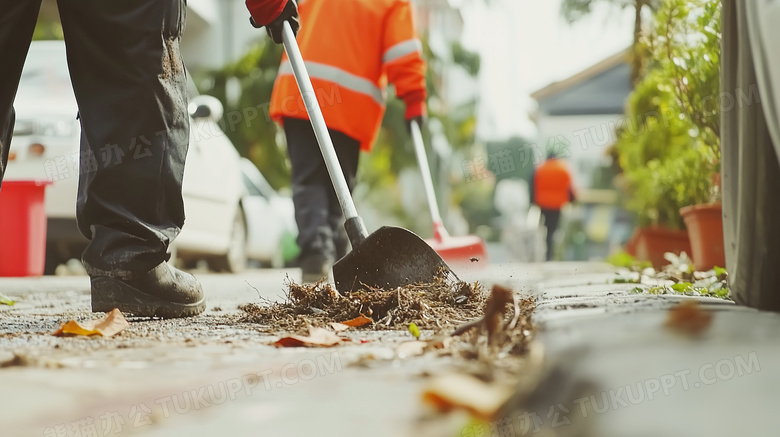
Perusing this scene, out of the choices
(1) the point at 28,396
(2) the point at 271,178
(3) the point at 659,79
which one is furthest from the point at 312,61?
(2) the point at 271,178

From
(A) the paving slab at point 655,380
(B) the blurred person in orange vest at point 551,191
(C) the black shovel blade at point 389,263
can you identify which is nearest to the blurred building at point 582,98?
(B) the blurred person in orange vest at point 551,191

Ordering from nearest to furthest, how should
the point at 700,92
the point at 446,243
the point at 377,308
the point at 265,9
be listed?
1. the point at 377,308
2. the point at 265,9
3. the point at 700,92
4. the point at 446,243

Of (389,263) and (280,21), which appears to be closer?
(389,263)

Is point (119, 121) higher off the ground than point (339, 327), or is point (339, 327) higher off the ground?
point (119, 121)

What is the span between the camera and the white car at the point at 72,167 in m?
5.61

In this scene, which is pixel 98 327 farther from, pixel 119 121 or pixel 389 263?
pixel 389 263

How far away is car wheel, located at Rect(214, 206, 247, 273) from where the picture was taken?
7625 millimetres

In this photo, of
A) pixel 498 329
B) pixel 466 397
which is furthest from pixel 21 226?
pixel 466 397

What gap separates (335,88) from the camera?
15.5ft

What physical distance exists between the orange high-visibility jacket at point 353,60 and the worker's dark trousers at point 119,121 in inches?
86.2

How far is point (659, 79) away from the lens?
4.75 m

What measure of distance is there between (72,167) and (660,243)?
4.24 meters

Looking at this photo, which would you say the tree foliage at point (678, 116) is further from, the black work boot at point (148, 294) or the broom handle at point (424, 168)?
the black work boot at point (148, 294)

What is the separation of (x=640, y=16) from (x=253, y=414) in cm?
940
